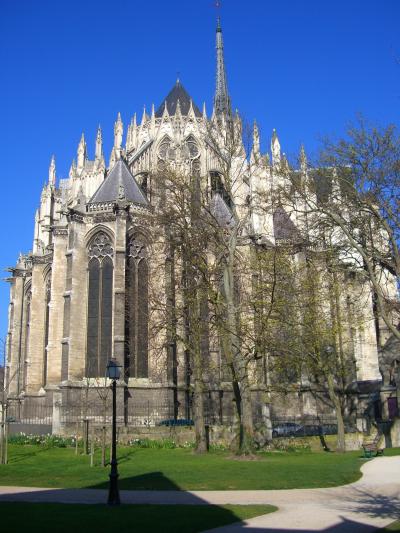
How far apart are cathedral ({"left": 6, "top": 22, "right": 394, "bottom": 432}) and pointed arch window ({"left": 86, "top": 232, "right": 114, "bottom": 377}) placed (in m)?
0.06

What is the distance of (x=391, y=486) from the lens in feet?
42.6

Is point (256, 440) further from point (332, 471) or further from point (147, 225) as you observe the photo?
point (147, 225)

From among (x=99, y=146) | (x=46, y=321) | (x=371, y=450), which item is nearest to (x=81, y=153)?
(x=99, y=146)

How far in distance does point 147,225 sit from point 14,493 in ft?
62.1

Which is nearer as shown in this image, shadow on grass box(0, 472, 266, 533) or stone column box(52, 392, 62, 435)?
shadow on grass box(0, 472, 266, 533)

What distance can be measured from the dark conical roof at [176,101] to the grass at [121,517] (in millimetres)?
42134

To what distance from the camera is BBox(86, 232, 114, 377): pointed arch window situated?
31312 mm

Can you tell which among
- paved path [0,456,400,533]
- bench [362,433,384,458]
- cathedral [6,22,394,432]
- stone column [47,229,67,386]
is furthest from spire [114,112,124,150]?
paved path [0,456,400,533]

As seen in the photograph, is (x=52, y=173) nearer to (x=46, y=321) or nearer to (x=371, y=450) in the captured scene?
(x=46, y=321)

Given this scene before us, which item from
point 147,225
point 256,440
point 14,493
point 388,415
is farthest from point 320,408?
point 14,493

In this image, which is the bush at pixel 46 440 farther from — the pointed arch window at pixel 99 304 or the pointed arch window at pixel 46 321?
the pointed arch window at pixel 46 321

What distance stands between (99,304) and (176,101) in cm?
2592

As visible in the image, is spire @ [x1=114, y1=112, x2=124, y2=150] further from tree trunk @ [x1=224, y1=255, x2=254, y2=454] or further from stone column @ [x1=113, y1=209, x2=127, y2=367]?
tree trunk @ [x1=224, y1=255, x2=254, y2=454]

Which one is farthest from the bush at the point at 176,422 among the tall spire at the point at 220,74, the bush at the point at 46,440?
the tall spire at the point at 220,74
